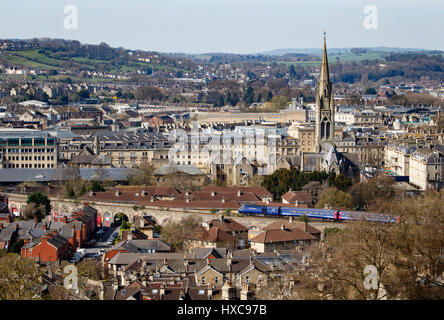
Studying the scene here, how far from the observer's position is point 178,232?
31094 mm

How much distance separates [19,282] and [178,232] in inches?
568

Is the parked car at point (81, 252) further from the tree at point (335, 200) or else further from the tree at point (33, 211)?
the tree at point (335, 200)

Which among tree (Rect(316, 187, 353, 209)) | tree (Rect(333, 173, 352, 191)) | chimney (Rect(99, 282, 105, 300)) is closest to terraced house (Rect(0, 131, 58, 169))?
tree (Rect(333, 173, 352, 191))

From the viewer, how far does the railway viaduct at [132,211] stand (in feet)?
113

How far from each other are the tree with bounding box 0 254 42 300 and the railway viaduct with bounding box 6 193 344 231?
626 inches

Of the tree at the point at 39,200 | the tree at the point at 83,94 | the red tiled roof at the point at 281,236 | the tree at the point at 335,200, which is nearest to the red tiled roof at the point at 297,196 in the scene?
the tree at the point at 335,200

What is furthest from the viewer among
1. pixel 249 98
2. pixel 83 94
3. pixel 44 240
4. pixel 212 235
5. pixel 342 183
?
pixel 249 98

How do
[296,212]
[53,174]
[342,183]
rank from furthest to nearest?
[53,174] < [342,183] < [296,212]

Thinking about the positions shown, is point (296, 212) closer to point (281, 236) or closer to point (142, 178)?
point (281, 236)

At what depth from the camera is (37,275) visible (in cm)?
1814

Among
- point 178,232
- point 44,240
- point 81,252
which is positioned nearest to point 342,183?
point 178,232

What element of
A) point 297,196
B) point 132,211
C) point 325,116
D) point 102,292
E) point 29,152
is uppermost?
point 325,116
